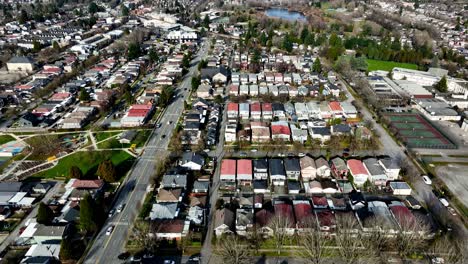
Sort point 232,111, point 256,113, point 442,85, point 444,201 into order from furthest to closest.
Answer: point 442,85 → point 232,111 → point 256,113 → point 444,201

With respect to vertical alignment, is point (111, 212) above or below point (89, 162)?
below

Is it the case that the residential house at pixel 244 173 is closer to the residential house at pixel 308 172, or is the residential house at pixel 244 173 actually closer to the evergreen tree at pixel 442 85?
the residential house at pixel 308 172

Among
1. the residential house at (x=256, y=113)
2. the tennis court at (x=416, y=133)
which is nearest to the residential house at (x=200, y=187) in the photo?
the residential house at (x=256, y=113)

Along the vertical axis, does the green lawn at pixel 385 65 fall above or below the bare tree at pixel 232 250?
below

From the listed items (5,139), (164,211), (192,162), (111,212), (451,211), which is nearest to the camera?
(164,211)

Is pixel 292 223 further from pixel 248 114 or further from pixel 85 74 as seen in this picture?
pixel 85 74

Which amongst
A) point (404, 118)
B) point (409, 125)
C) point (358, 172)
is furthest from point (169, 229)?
point (404, 118)

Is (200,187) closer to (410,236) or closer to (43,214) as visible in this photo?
(43,214)

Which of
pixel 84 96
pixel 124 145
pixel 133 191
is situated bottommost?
pixel 133 191
